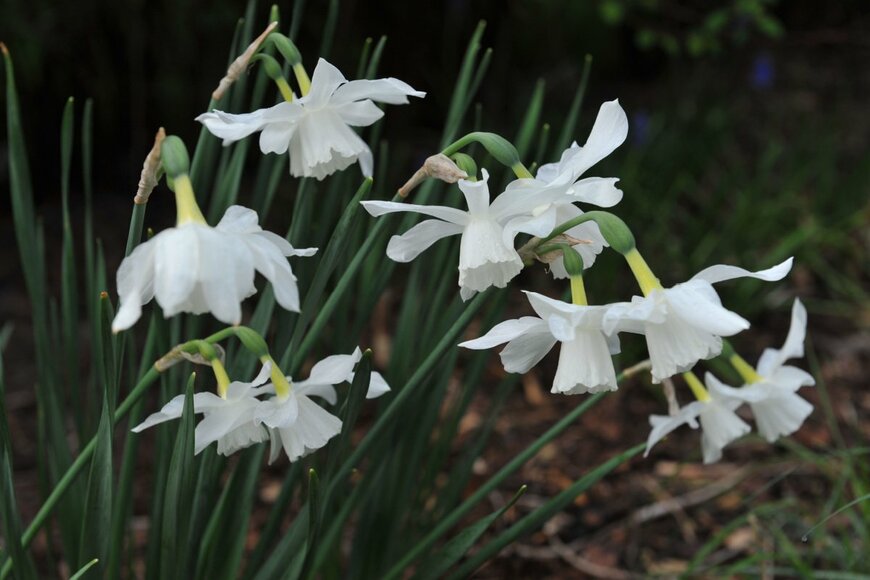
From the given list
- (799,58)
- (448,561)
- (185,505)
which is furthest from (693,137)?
(185,505)

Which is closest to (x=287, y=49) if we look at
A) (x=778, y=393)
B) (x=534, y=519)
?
(x=534, y=519)

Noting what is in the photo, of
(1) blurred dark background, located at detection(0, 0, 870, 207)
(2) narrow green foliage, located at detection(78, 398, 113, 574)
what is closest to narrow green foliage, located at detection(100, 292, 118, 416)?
(2) narrow green foliage, located at detection(78, 398, 113, 574)

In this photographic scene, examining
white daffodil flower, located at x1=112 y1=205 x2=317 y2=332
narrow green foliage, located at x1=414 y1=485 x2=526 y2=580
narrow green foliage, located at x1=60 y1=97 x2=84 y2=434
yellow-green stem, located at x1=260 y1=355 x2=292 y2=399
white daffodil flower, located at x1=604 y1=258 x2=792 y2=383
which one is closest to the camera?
white daffodil flower, located at x1=112 y1=205 x2=317 y2=332

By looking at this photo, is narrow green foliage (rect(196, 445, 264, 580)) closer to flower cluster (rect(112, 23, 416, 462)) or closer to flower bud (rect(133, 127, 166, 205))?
flower cluster (rect(112, 23, 416, 462))

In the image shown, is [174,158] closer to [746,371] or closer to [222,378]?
[222,378]

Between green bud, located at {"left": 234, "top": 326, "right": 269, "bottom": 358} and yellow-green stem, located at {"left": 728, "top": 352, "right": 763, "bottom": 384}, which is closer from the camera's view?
green bud, located at {"left": 234, "top": 326, "right": 269, "bottom": 358}

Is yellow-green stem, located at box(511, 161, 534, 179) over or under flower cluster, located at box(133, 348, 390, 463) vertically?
over

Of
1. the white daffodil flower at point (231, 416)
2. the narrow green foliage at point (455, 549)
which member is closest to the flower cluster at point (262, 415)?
the white daffodil flower at point (231, 416)
